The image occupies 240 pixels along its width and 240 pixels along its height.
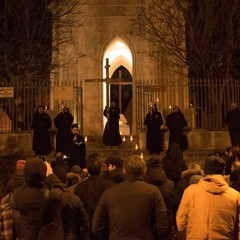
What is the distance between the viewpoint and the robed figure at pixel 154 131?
675 inches

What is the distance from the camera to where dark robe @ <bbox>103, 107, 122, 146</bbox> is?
18053mm

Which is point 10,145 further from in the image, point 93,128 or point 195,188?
point 195,188

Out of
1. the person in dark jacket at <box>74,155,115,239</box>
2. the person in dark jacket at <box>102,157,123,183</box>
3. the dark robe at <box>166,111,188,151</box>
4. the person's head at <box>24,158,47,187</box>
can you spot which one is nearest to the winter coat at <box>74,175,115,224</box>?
the person in dark jacket at <box>74,155,115,239</box>

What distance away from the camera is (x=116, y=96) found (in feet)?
100

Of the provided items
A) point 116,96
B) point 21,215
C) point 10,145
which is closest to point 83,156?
point 10,145

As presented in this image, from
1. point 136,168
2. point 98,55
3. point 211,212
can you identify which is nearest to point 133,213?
point 136,168

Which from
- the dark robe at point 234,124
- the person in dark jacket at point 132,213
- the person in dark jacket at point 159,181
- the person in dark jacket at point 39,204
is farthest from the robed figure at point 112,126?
the person in dark jacket at point 132,213

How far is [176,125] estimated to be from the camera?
16766 millimetres

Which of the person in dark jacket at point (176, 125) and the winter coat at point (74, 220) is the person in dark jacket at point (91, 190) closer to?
the winter coat at point (74, 220)

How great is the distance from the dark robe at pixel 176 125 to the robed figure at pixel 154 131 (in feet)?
1.38

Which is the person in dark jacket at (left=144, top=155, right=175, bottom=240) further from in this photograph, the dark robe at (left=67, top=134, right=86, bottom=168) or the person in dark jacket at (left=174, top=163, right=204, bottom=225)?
the dark robe at (left=67, top=134, right=86, bottom=168)

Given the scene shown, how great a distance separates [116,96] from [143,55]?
7604 mm

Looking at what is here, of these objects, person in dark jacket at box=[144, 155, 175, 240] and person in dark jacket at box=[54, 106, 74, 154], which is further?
person in dark jacket at box=[54, 106, 74, 154]

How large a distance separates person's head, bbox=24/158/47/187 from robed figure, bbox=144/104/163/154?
40.1ft
